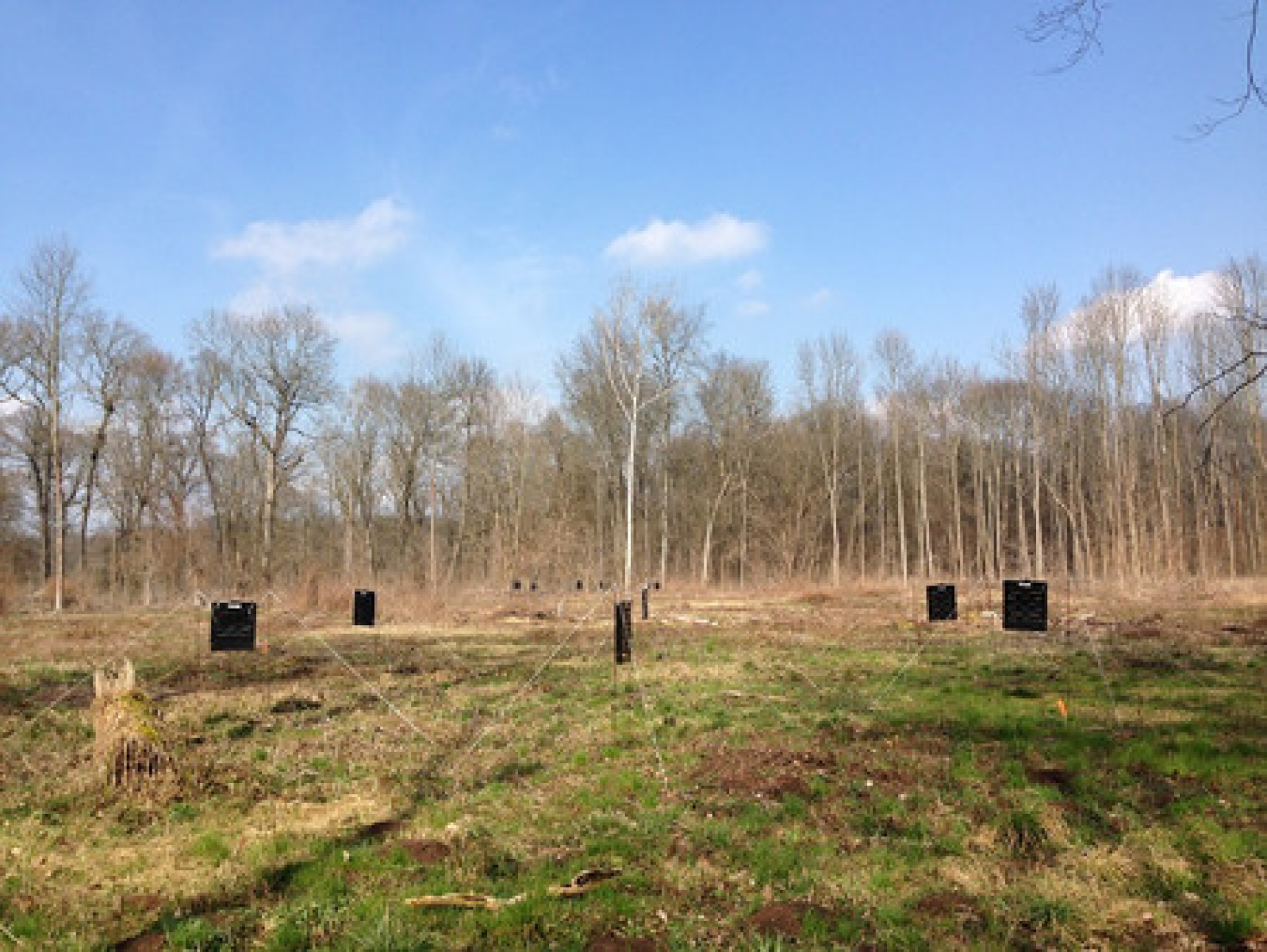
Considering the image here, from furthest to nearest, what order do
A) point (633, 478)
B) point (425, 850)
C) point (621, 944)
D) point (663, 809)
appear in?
point (633, 478), point (663, 809), point (425, 850), point (621, 944)

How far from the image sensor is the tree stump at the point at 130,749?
A: 22.6ft

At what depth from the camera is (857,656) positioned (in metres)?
14.9

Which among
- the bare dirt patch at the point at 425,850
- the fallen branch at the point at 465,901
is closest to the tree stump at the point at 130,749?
the bare dirt patch at the point at 425,850

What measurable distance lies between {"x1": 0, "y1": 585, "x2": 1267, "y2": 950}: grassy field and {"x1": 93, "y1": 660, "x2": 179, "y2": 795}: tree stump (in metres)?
0.14

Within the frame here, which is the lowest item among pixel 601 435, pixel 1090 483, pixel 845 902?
pixel 845 902

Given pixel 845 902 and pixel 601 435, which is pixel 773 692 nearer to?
pixel 845 902

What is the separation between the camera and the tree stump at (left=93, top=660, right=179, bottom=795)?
271 inches

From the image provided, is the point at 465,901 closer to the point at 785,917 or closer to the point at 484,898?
the point at 484,898

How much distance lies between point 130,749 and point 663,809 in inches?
173

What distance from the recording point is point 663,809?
21.4ft

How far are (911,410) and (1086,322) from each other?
13.7 meters

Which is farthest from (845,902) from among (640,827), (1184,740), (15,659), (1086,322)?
(1086,322)

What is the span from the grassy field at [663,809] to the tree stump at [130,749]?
137 mm

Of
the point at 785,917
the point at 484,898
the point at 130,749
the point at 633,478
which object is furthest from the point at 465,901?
the point at 633,478
